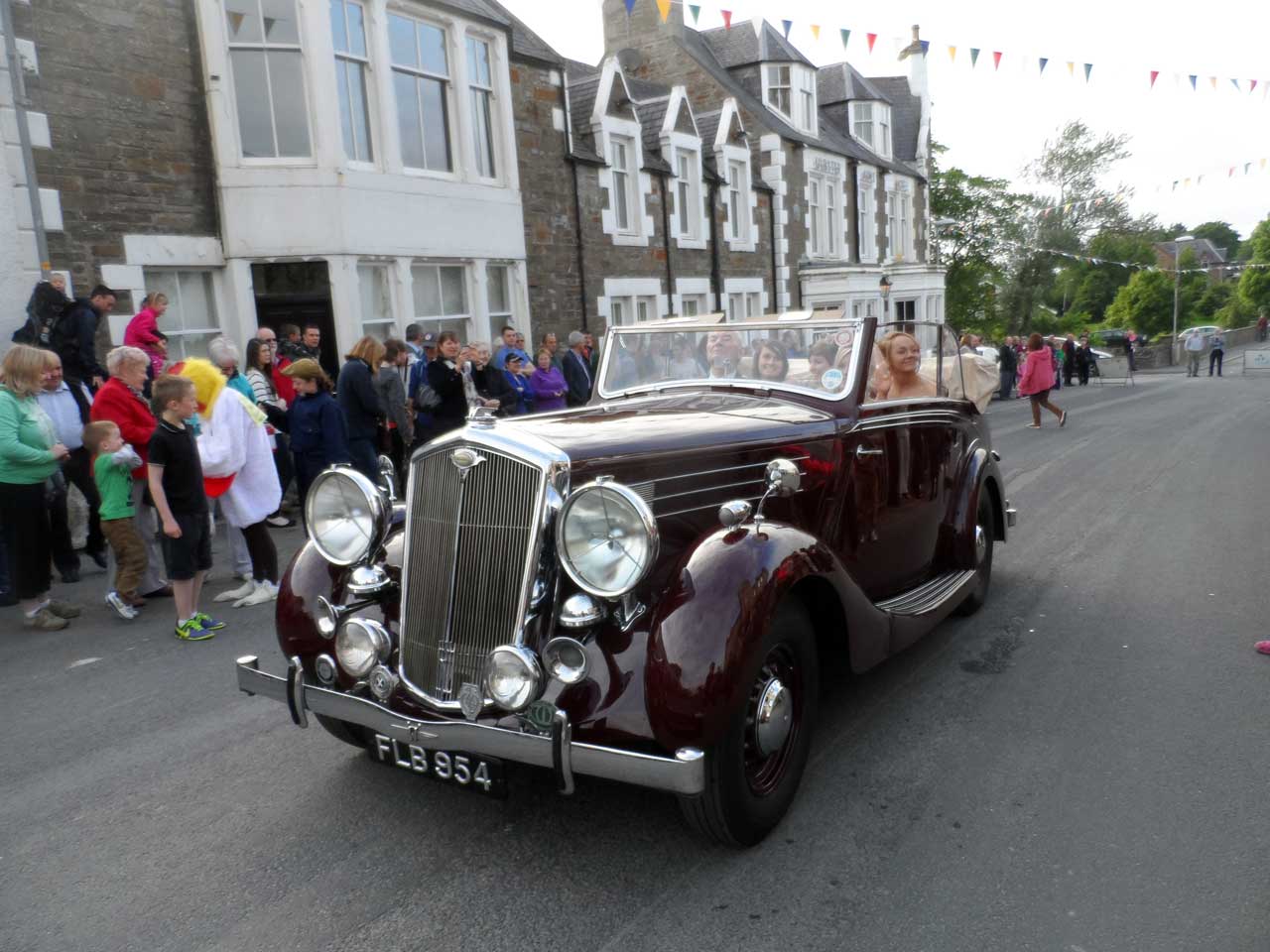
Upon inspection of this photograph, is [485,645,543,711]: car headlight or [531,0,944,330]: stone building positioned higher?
[531,0,944,330]: stone building

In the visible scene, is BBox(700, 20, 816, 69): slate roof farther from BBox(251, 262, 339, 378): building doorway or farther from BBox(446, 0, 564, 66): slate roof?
BBox(251, 262, 339, 378): building doorway

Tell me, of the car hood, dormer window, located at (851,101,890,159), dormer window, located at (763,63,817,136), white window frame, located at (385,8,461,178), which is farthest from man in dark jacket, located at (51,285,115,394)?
dormer window, located at (851,101,890,159)

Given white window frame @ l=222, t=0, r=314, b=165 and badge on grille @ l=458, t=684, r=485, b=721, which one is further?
white window frame @ l=222, t=0, r=314, b=165

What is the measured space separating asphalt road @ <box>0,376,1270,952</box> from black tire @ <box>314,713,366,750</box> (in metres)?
0.13

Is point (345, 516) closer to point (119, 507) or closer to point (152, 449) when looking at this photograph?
point (152, 449)

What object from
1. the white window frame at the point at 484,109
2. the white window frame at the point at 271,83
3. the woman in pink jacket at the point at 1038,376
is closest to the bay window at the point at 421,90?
the white window frame at the point at 484,109

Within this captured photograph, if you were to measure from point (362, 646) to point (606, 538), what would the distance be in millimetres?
917

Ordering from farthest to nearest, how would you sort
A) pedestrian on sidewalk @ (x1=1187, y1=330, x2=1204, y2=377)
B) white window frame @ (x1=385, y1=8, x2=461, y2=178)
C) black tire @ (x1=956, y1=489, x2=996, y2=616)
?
1. pedestrian on sidewalk @ (x1=1187, y1=330, x2=1204, y2=377)
2. white window frame @ (x1=385, y1=8, x2=461, y2=178)
3. black tire @ (x1=956, y1=489, x2=996, y2=616)

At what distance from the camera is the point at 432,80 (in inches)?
500

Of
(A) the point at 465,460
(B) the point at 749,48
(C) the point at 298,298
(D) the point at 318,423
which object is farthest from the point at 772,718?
(B) the point at 749,48

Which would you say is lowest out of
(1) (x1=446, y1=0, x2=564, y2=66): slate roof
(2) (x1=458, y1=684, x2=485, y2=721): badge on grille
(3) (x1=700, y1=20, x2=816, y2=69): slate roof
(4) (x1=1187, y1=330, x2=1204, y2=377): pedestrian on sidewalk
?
(4) (x1=1187, y1=330, x2=1204, y2=377): pedestrian on sidewalk

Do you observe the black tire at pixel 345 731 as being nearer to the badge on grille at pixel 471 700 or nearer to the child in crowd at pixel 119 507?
the badge on grille at pixel 471 700

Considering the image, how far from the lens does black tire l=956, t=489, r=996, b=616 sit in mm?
5219

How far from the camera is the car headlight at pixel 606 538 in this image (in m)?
2.77
